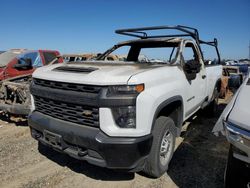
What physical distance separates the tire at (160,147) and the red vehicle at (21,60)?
5.22 m

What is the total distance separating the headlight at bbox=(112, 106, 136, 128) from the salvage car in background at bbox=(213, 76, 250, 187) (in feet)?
2.89

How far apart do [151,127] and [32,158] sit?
2.35 metres

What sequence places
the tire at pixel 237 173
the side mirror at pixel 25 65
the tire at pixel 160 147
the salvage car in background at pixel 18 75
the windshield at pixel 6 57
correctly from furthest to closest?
the windshield at pixel 6 57 → the side mirror at pixel 25 65 → the salvage car in background at pixel 18 75 → the tire at pixel 160 147 → the tire at pixel 237 173

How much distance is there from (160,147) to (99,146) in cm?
88

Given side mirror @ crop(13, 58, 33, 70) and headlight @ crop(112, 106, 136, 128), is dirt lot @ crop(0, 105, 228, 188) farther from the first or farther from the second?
side mirror @ crop(13, 58, 33, 70)

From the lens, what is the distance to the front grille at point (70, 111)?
2.96 meters

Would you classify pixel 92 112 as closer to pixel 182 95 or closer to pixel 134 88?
pixel 134 88

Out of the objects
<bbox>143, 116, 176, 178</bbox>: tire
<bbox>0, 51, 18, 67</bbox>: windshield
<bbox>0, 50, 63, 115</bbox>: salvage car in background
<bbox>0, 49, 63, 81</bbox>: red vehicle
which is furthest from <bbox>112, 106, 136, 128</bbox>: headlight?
<bbox>0, 51, 18, 67</bbox>: windshield

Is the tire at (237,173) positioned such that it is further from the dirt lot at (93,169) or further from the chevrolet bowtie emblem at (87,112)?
the chevrolet bowtie emblem at (87,112)

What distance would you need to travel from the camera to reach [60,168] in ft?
12.6

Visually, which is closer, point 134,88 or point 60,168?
point 134,88

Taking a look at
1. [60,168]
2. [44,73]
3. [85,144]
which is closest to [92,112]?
[85,144]

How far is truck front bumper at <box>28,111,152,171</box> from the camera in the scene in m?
2.80

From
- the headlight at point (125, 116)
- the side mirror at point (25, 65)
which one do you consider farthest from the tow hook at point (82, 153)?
the side mirror at point (25, 65)
